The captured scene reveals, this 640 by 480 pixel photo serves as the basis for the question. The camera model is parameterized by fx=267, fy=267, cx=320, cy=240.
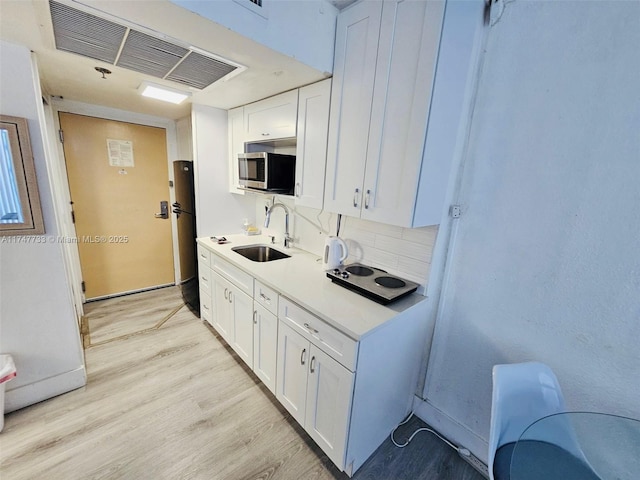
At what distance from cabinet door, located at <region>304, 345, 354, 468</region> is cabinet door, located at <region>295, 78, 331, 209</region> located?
94cm

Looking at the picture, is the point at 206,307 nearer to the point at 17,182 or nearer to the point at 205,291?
the point at 205,291

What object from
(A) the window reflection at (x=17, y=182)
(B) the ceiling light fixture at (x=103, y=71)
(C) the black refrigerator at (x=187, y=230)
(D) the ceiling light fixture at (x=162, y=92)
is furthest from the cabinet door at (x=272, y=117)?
(A) the window reflection at (x=17, y=182)

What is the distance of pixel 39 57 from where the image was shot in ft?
5.08

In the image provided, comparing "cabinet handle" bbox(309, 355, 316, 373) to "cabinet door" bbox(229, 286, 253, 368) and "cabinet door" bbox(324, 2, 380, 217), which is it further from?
"cabinet door" bbox(324, 2, 380, 217)

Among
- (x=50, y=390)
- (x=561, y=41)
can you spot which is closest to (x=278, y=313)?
(x=50, y=390)

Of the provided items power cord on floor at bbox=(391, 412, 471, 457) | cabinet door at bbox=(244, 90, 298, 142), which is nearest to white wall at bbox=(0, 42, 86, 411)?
cabinet door at bbox=(244, 90, 298, 142)

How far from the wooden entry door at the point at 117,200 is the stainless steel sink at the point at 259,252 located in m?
1.53

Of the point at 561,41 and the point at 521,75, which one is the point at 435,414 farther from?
the point at 561,41

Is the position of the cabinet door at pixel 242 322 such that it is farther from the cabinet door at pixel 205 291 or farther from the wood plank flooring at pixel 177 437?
the cabinet door at pixel 205 291

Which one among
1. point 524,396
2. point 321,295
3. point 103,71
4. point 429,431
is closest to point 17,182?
point 103,71

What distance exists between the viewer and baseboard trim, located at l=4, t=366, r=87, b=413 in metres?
1.67

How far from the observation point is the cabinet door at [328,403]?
1267mm

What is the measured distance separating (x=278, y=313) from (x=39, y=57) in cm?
203

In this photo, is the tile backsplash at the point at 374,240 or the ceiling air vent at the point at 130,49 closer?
the ceiling air vent at the point at 130,49
